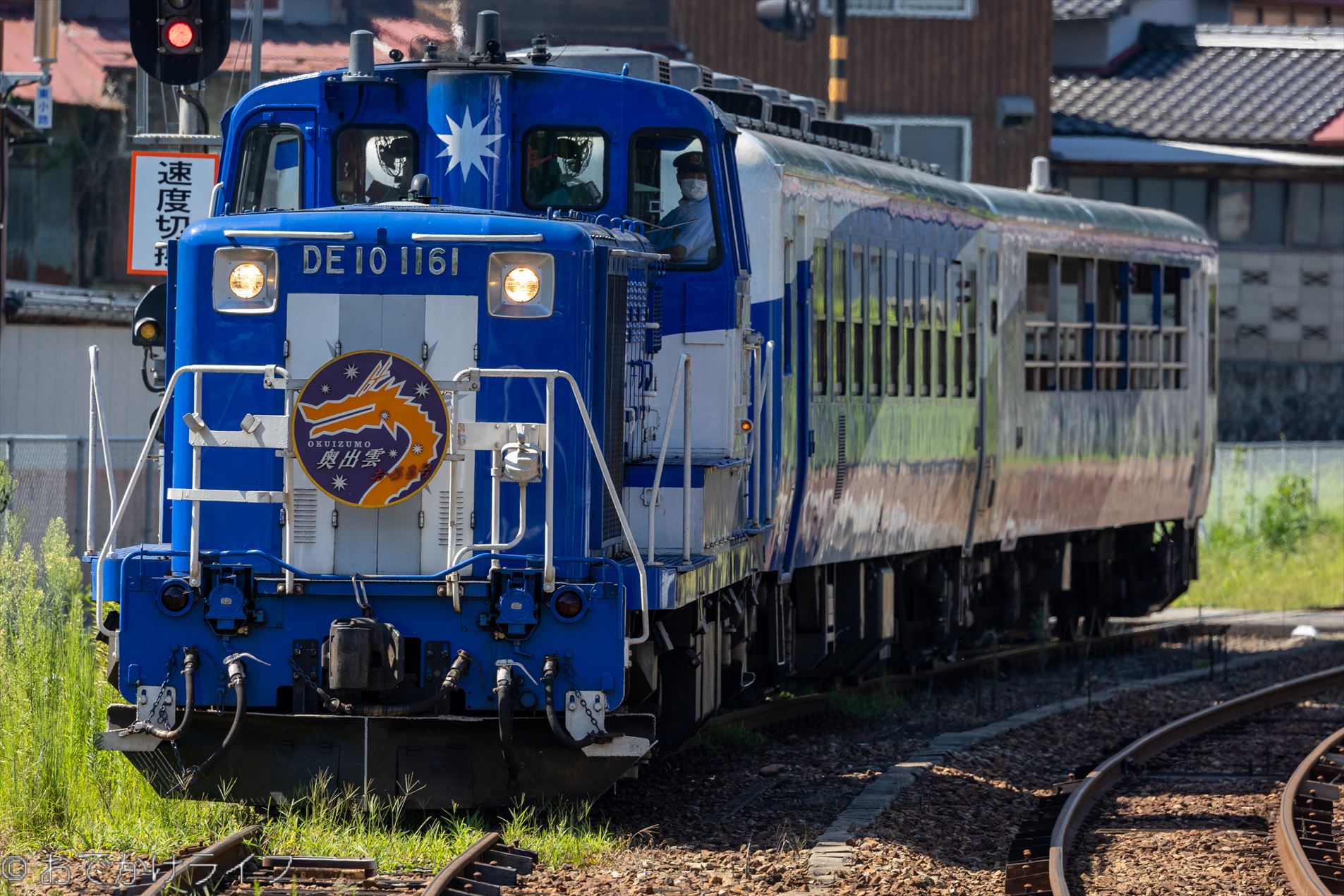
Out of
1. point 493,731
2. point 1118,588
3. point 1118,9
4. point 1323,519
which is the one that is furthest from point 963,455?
point 1118,9

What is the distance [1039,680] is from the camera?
17.0 meters

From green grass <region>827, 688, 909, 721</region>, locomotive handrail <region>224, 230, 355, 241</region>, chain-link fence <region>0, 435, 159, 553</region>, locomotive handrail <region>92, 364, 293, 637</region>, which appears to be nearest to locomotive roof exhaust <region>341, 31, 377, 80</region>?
locomotive handrail <region>224, 230, 355, 241</region>

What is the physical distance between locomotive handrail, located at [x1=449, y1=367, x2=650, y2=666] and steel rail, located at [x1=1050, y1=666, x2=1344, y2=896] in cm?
198

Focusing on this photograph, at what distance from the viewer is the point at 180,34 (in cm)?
1200

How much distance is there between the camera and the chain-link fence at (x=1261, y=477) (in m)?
27.9

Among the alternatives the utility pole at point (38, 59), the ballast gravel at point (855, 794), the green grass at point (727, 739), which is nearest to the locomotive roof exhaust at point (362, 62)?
the ballast gravel at point (855, 794)

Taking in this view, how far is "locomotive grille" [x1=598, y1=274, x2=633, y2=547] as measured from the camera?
31.4ft

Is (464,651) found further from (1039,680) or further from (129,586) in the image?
(1039,680)

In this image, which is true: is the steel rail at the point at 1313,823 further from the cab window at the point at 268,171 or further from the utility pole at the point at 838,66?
the utility pole at the point at 838,66

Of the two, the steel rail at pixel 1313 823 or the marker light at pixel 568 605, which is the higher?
the marker light at pixel 568 605

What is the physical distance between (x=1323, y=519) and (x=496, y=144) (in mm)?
19676

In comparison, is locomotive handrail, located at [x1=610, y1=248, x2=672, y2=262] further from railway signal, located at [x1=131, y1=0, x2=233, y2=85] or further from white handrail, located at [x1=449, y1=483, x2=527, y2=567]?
railway signal, located at [x1=131, y1=0, x2=233, y2=85]

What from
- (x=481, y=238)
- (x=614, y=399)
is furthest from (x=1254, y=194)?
(x=481, y=238)

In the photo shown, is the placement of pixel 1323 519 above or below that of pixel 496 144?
below
